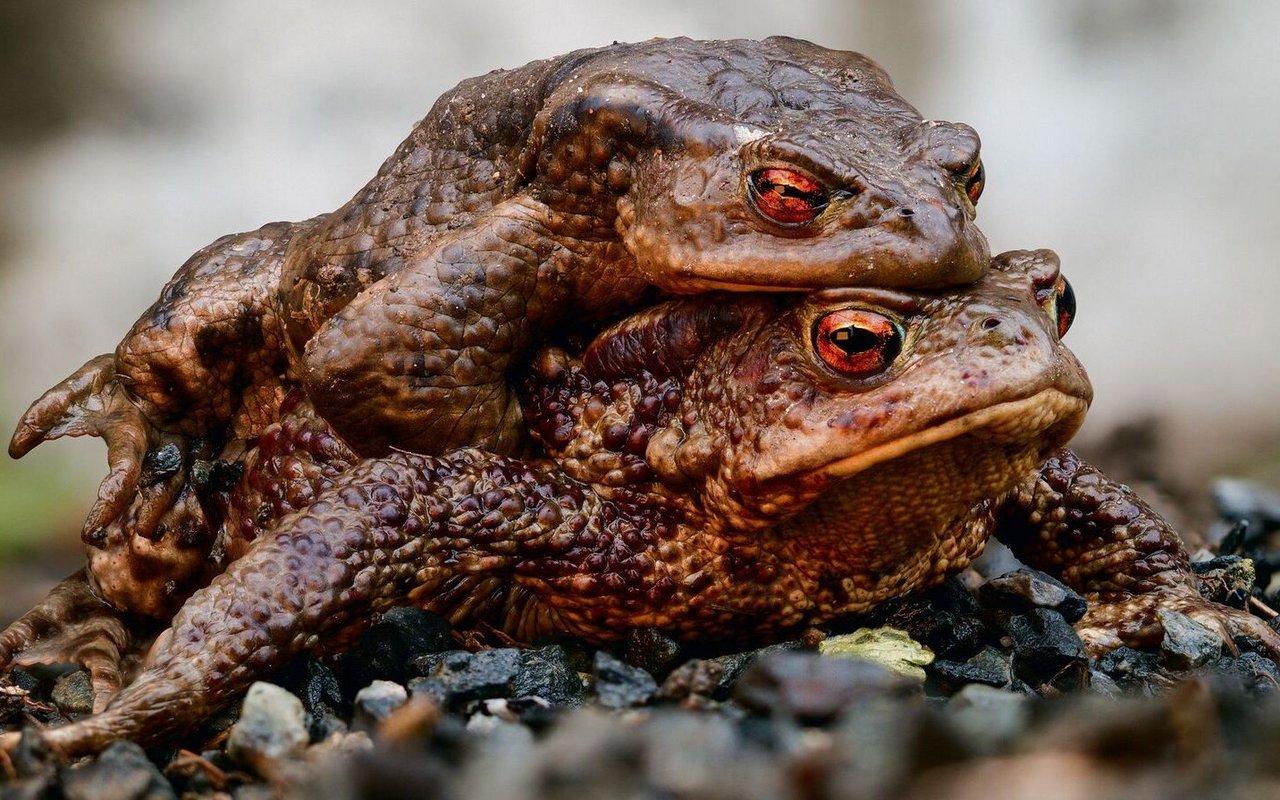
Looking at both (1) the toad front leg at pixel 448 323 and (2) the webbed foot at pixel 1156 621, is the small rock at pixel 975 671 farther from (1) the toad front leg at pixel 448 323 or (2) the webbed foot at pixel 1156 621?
(1) the toad front leg at pixel 448 323

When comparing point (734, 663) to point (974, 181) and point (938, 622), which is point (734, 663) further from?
point (974, 181)

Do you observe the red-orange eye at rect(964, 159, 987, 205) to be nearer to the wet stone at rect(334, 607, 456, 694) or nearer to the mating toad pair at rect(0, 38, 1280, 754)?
the mating toad pair at rect(0, 38, 1280, 754)

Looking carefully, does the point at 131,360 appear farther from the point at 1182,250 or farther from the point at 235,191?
the point at 1182,250

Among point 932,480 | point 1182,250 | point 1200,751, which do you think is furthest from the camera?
point 1182,250

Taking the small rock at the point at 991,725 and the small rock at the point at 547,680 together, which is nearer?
the small rock at the point at 991,725

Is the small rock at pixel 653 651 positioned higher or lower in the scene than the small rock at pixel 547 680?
lower

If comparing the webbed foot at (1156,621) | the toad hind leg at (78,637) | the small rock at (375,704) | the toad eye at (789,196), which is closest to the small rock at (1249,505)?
the webbed foot at (1156,621)

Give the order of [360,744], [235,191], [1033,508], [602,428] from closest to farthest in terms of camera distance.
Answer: [360,744], [602,428], [1033,508], [235,191]

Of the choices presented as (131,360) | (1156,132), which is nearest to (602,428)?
(131,360)
